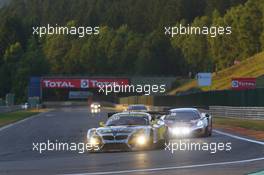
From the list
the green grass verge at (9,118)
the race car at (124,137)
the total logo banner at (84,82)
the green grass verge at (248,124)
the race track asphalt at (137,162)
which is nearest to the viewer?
the race track asphalt at (137,162)

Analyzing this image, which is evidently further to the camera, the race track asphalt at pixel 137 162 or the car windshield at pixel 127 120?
the car windshield at pixel 127 120

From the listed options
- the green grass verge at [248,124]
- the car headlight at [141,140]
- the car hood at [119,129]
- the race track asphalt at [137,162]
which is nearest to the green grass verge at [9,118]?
the green grass verge at [248,124]

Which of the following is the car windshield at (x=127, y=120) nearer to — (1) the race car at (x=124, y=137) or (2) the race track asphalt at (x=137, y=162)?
(1) the race car at (x=124, y=137)

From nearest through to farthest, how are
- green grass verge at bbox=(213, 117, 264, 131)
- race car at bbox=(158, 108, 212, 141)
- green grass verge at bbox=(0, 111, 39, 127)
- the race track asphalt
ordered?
the race track asphalt, race car at bbox=(158, 108, 212, 141), green grass verge at bbox=(213, 117, 264, 131), green grass verge at bbox=(0, 111, 39, 127)

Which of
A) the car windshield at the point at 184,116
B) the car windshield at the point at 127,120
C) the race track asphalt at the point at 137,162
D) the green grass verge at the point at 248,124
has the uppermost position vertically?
the car windshield at the point at 127,120

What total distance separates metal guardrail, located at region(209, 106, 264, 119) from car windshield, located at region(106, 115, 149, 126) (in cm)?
2498

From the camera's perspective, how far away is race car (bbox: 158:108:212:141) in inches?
1071

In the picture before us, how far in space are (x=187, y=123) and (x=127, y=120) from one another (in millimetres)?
6167

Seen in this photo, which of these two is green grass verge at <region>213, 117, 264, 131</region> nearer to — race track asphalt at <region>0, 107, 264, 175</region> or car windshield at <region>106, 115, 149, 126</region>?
car windshield at <region>106, 115, 149, 126</region>

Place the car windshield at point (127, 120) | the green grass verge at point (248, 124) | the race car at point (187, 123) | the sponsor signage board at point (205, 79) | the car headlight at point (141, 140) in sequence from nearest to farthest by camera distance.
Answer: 1. the car headlight at point (141, 140)
2. the car windshield at point (127, 120)
3. the race car at point (187, 123)
4. the green grass verge at point (248, 124)
5. the sponsor signage board at point (205, 79)

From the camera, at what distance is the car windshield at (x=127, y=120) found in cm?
2144

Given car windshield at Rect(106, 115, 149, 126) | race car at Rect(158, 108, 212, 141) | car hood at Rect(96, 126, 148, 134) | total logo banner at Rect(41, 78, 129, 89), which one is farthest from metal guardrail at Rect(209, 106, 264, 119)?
total logo banner at Rect(41, 78, 129, 89)

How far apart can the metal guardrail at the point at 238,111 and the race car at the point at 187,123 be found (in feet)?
59.7

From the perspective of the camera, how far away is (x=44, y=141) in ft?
87.6
